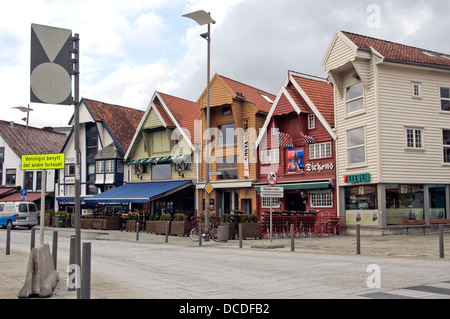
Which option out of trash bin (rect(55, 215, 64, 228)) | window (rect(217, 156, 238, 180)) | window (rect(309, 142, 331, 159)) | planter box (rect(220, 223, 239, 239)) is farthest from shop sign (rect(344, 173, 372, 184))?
trash bin (rect(55, 215, 64, 228))

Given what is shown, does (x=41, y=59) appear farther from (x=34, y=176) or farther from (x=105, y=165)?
(x=34, y=176)

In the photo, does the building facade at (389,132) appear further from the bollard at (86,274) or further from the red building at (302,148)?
the bollard at (86,274)

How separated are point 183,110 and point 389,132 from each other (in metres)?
17.7

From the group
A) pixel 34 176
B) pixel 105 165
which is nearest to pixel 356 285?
pixel 105 165

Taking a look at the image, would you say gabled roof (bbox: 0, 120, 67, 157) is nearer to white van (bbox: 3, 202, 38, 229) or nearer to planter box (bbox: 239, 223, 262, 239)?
white van (bbox: 3, 202, 38, 229)

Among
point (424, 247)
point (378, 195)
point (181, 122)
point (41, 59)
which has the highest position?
point (181, 122)

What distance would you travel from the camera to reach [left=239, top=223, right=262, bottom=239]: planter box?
22.8m

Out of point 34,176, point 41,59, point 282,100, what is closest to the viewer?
point 41,59

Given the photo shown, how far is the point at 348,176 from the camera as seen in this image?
2539 cm

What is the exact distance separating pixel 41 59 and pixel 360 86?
20476mm

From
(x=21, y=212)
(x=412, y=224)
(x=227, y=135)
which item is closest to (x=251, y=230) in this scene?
(x=412, y=224)

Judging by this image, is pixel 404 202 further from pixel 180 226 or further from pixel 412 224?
pixel 180 226

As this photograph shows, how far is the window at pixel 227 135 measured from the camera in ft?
109

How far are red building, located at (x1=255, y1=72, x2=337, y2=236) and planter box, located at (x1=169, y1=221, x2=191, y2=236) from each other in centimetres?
523
